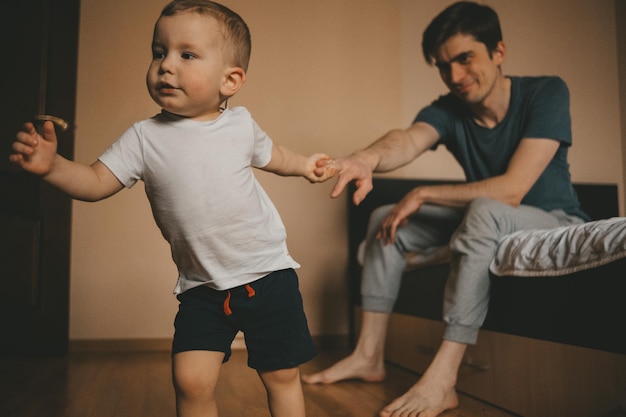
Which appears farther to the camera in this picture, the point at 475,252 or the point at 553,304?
the point at 475,252

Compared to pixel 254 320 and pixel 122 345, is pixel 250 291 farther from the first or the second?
pixel 122 345

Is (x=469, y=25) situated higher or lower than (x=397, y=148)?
higher

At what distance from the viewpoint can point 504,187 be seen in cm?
167

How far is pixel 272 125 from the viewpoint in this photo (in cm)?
280

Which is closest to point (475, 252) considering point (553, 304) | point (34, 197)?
point (553, 304)

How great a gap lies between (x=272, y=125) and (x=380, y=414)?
5.50 feet

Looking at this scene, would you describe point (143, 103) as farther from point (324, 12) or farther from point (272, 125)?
point (324, 12)

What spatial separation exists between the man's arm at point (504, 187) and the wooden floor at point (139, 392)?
497mm

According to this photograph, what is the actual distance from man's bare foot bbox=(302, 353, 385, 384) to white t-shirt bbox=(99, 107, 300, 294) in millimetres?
876

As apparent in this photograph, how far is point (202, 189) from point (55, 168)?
22cm

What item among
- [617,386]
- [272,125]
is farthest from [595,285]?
[272,125]

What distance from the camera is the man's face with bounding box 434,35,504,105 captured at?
1.85 meters

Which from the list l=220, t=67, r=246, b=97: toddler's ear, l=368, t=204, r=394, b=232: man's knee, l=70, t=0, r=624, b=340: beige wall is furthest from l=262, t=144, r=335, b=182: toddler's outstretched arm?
l=70, t=0, r=624, b=340: beige wall

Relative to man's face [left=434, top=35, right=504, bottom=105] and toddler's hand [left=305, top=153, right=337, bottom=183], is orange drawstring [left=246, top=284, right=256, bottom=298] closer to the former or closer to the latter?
toddler's hand [left=305, top=153, right=337, bottom=183]
